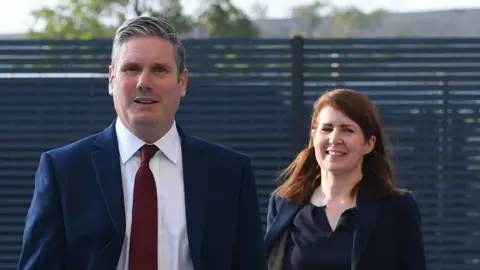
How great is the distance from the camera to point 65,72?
7.62m

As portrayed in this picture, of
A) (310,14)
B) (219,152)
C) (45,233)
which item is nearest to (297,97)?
(219,152)

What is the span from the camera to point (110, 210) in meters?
3.03

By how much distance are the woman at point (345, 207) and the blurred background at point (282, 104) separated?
2728 mm

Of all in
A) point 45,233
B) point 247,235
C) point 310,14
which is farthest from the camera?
point 310,14

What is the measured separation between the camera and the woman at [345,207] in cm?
447

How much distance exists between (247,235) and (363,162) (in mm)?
1672

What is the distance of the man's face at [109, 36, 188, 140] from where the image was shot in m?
3.00

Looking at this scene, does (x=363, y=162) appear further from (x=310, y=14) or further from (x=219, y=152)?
(x=310, y=14)

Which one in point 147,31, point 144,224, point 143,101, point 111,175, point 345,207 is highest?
point 147,31

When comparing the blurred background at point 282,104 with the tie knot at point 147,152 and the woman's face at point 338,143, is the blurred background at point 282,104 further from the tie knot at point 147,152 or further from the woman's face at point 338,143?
the tie knot at point 147,152

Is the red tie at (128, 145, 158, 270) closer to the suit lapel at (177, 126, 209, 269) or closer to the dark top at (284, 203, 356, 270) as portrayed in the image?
the suit lapel at (177, 126, 209, 269)

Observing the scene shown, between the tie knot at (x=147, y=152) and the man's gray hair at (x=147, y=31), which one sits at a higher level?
the man's gray hair at (x=147, y=31)

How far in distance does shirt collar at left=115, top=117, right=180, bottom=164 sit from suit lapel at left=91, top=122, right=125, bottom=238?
0.02m

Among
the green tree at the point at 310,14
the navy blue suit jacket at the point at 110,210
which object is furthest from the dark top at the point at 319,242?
the green tree at the point at 310,14
